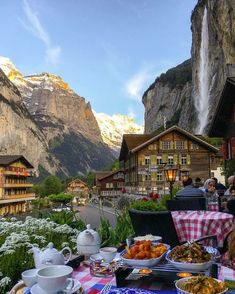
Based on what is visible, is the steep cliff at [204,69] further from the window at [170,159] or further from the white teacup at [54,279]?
the white teacup at [54,279]

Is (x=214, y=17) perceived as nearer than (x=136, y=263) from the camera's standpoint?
Answer: No

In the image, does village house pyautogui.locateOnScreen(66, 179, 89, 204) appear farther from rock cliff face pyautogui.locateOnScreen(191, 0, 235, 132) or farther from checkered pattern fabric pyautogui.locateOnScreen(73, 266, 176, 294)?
checkered pattern fabric pyautogui.locateOnScreen(73, 266, 176, 294)

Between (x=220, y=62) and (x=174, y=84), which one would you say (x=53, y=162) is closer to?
(x=174, y=84)

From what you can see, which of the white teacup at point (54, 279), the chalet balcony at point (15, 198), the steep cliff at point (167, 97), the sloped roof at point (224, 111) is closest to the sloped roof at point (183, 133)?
the sloped roof at point (224, 111)

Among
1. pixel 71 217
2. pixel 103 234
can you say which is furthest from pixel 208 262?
pixel 71 217

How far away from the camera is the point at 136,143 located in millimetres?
47312

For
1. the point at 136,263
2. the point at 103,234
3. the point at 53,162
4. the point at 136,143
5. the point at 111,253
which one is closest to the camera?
the point at 136,263

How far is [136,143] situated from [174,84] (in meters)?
62.3

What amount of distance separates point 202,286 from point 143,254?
81cm

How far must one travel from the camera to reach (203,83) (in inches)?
2840

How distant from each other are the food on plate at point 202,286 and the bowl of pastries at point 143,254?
1.86 feet

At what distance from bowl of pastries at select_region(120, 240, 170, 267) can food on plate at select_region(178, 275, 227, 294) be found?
0.57 m

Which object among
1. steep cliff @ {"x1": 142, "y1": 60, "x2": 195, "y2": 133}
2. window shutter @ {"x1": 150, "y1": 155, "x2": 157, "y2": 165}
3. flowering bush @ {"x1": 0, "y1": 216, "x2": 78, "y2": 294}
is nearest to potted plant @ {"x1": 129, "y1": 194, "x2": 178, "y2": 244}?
flowering bush @ {"x1": 0, "y1": 216, "x2": 78, "y2": 294}

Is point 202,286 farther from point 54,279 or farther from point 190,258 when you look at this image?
point 54,279
